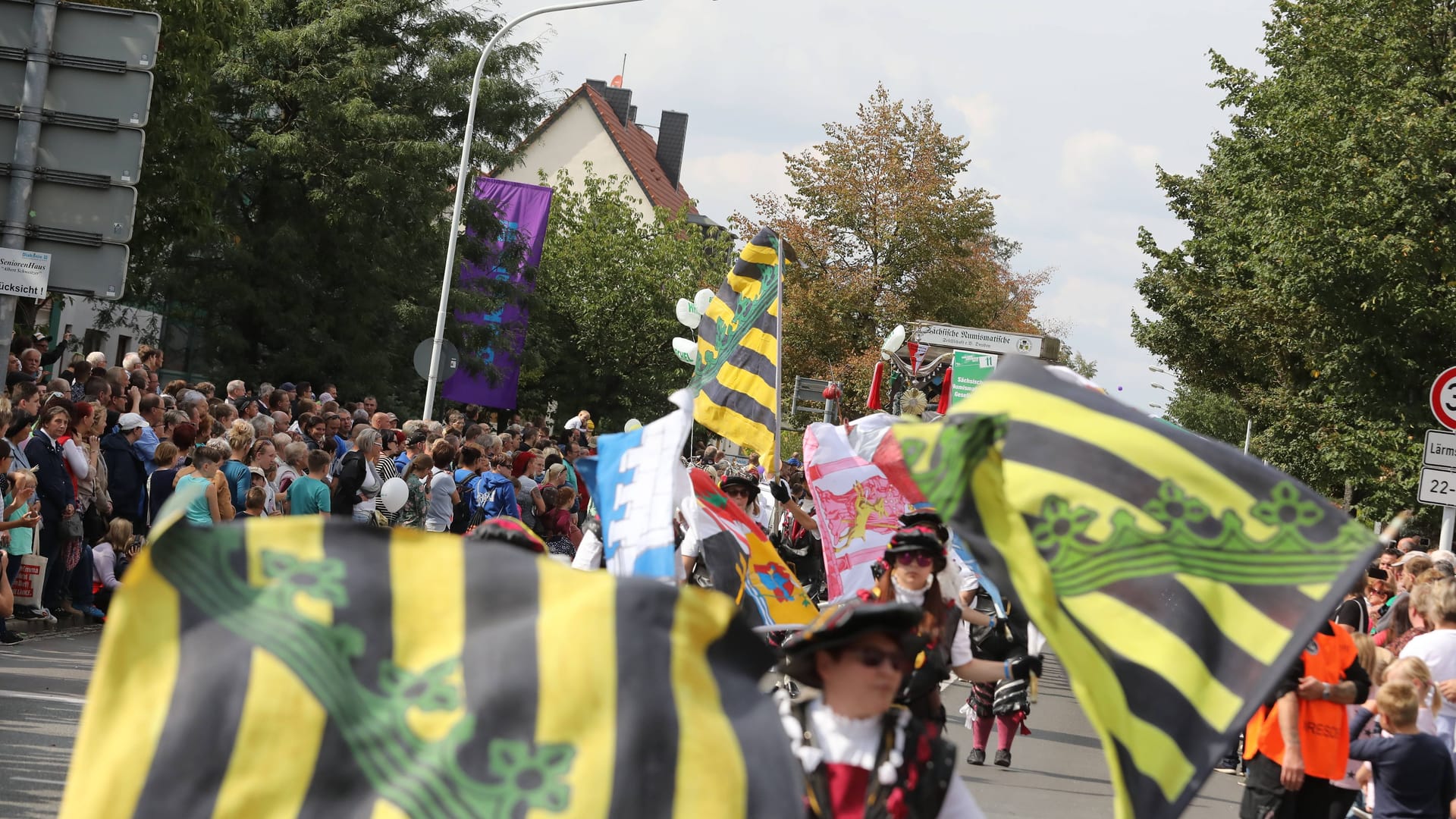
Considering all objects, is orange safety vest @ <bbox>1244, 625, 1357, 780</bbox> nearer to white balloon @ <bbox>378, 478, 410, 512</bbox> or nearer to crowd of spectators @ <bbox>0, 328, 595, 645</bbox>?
crowd of spectators @ <bbox>0, 328, 595, 645</bbox>

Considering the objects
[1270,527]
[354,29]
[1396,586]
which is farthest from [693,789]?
[354,29]

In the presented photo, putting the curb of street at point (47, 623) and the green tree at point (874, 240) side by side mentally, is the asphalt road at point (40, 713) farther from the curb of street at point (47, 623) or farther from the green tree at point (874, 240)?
the green tree at point (874, 240)

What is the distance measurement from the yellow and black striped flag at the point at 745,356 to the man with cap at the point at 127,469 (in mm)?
4525

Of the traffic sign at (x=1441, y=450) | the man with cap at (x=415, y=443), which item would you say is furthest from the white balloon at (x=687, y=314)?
the traffic sign at (x=1441, y=450)

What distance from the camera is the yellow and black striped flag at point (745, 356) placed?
39.5 ft

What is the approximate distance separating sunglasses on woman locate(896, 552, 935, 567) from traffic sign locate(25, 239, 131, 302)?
6.44 meters

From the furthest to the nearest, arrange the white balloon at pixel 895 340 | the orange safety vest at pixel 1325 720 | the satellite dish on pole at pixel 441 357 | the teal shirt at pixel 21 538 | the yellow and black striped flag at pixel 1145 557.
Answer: the white balloon at pixel 895 340, the satellite dish on pole at pixel 441 357, the teal shirt at pixel 21 538, the orange safety vest at pixel 1325 720, the yellow and black striped flag at pixel 1145 557

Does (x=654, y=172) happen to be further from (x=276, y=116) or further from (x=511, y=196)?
(x=276, y=116)

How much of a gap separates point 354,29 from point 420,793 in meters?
31.0

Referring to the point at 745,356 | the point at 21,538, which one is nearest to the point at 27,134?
the point at 21,538

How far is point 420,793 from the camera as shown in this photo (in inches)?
134

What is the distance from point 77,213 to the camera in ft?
38.2

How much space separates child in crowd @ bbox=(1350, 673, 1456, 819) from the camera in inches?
301

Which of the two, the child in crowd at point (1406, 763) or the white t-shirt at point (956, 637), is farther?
the child in crowd at point (1406, 763)
